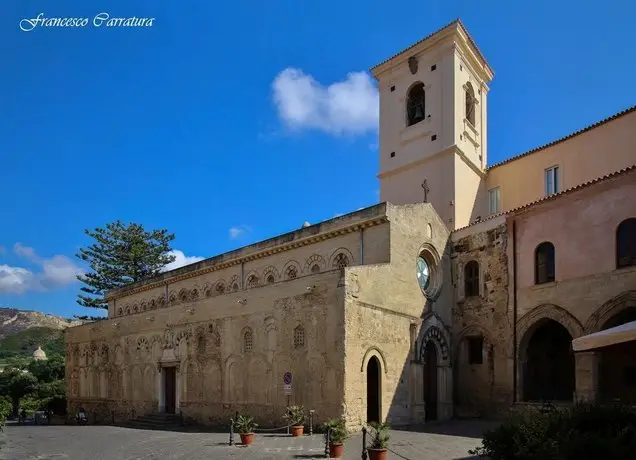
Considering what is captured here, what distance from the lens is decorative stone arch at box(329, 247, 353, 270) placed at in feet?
73.4

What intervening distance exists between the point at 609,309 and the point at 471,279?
20.7ft

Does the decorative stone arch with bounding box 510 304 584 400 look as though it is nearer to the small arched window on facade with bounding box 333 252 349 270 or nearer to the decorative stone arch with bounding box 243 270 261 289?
the small arched window on facade with bounding box 333 252 349 270

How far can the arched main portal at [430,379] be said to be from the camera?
22.5m

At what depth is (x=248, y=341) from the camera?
22.5 meters

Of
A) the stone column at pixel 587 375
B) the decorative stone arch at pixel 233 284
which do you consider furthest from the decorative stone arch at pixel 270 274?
the stone column at pixel 587 375

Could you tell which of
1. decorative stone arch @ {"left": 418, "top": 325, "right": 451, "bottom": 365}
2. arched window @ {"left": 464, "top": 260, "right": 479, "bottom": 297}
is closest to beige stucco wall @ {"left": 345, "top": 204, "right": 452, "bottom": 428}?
decorative stone arch @ {"left": 418, "top": 325, "right": 451, "bottom": 365}

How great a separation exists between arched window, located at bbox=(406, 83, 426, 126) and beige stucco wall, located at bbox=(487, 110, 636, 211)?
15.7 ft

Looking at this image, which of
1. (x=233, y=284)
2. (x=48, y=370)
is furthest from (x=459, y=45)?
(x=48, y=370)

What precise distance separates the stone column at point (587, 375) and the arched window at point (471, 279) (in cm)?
562

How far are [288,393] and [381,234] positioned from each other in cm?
683

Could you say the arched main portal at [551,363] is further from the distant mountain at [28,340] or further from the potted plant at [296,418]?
the distant mountain at [28,340]

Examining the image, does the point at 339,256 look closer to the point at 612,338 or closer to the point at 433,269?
the point at 433,269

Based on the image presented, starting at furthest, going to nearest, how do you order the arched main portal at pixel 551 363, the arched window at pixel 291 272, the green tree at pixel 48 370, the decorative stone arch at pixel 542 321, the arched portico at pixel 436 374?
the green tree at pixel 48 370
the arched window at pixel 291 272
the arched portico at pixel 436 374
the arched main portal at pixel 551 363
the decorative stone arch at pixel 542 321

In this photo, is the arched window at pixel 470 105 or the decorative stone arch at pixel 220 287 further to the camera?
the decorative stone arch at pixel 220 287
